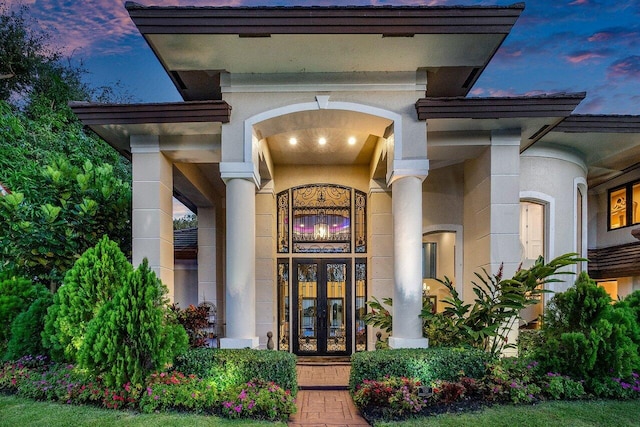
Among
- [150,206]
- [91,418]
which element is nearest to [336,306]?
[150,206]

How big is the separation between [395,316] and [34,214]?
672 centimetres

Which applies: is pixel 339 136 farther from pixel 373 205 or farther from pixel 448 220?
pixel 448 220

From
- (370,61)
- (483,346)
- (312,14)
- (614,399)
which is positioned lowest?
(614,399)

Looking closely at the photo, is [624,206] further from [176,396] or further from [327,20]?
[176,396]

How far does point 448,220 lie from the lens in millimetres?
8883

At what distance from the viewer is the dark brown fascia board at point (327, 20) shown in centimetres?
561

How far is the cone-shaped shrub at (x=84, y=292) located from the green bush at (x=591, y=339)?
5996mm

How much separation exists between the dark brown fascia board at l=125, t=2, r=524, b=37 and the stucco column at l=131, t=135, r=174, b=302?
205 cm

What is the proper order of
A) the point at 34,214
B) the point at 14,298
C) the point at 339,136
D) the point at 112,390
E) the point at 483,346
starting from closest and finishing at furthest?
the point at 112,390
the point at 483,346
the point at 14,298
the point at 34,214
the point at 339,136

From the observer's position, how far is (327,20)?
5.67 meters

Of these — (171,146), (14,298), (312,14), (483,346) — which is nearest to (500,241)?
(483,346)

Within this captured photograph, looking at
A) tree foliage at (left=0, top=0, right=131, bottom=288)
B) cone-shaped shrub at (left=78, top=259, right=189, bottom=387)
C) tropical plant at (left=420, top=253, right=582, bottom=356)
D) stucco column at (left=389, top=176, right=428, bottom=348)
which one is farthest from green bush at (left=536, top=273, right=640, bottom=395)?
tree foliage at (left=0, top=0, right=131, bottom=288)

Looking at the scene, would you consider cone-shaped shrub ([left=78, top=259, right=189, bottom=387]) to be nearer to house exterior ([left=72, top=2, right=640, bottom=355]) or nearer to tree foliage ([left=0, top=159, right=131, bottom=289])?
house exterior ([left=72, top=2, right=640, bottom=355])

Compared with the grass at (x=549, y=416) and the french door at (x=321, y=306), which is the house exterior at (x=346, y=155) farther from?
the grass at (x=549, y=416)
